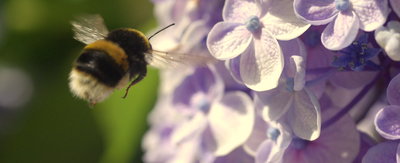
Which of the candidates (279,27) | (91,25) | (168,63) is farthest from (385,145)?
(91,25)

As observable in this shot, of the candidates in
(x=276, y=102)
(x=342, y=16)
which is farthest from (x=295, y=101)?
(x=342, y=16)

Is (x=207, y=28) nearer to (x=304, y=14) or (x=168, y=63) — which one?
(x=168, y=63)

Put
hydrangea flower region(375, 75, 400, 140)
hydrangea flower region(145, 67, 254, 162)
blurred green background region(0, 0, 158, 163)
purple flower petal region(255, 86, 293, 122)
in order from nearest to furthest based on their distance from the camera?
1. hydrangea flower region(375, 75, 400, 140)
2. purple flower petal region(255, 86, 293, 122)
3. hydrangea flower region(145, 67, 254, 162)
4. blurred green background region(0, 0, 158, 163)

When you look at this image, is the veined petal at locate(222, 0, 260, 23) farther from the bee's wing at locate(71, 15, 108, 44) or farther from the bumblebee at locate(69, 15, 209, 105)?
the bee's wing at locate(71, 15, 108, 44)

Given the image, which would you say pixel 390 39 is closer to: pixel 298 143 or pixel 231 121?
pixel 298 143

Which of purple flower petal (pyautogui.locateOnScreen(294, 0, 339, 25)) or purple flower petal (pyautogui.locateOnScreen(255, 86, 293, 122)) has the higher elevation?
purple flower petal (pyautogui.locateOnScreen(294, 0, 339, 25))

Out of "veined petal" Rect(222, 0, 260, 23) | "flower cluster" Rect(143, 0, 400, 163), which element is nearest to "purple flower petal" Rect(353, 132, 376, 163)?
"flower cluster" Rect(143, 0, 400, 163)
